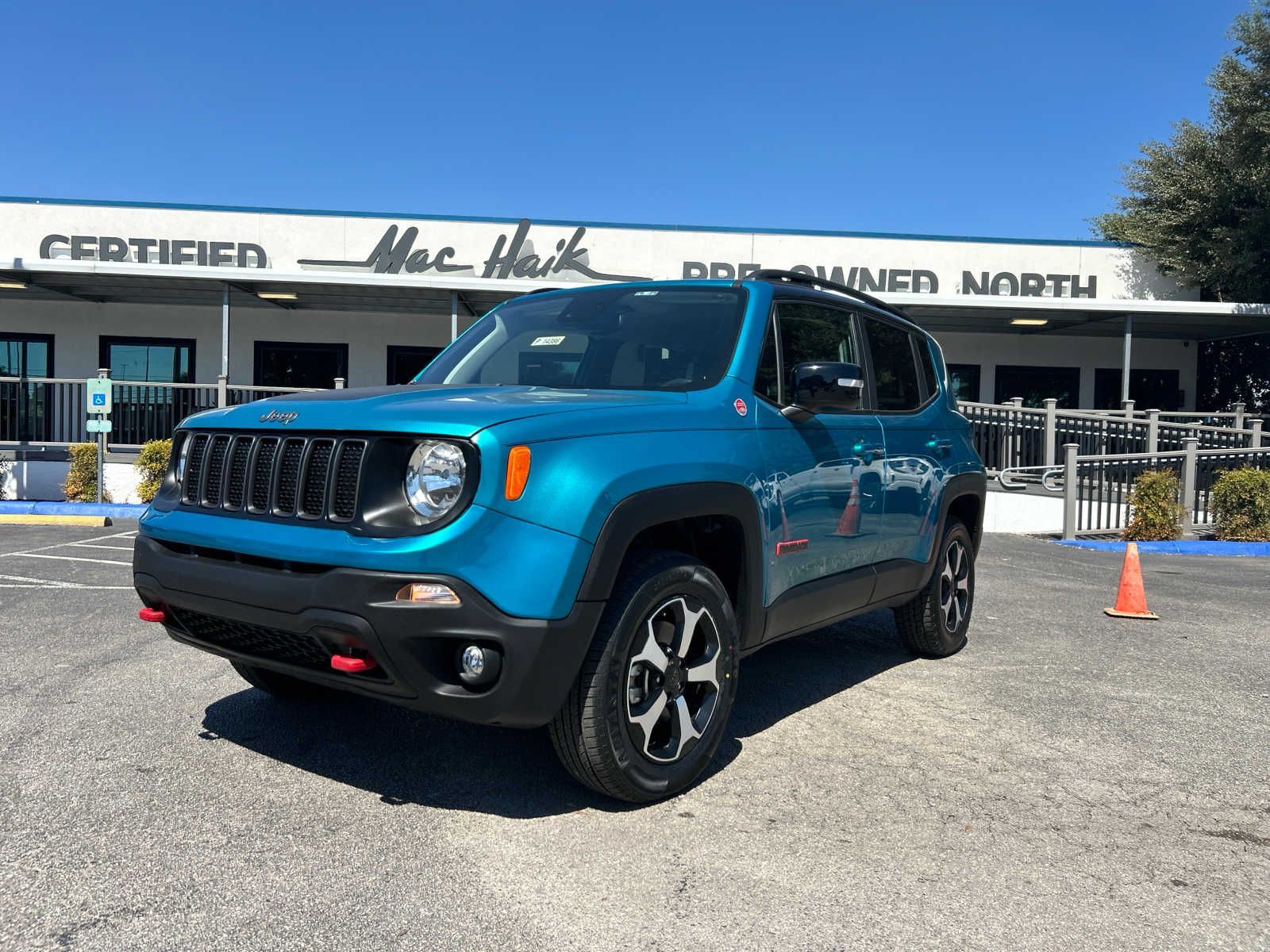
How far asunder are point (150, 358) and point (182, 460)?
17801mm

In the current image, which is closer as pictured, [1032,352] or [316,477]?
[316,477]

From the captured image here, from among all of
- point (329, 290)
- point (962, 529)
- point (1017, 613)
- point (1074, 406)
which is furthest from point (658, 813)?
point (1074, 406)

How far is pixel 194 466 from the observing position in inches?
145

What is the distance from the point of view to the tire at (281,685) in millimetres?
4316

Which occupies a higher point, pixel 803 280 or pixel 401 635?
pixel 803 280

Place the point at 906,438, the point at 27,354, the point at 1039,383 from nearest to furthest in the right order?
the point at 906,438 → the point at 27,354 → the point at 1039,383

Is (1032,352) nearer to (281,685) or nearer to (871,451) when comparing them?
(871,451)

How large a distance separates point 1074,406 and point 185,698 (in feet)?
66.8

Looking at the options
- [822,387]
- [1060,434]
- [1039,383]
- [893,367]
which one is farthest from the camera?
[1039,383]

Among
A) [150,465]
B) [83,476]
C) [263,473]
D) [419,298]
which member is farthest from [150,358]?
[263,473]

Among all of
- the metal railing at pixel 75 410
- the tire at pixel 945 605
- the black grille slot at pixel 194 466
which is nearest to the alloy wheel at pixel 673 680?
the black grille slot at pixel 194 466

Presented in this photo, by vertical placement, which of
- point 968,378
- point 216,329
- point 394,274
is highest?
point 394,274

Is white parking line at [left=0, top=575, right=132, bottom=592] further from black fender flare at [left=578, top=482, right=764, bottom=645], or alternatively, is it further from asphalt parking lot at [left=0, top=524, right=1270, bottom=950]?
black fender flare at [left=578, top=482, right=764, bottom=645]

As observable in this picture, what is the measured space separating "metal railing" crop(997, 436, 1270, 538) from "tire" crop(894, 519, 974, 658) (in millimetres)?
7743
